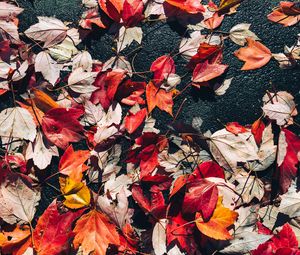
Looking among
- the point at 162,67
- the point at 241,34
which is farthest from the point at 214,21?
the point at 162,67

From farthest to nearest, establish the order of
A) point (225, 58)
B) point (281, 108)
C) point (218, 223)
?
point (225, 58) < point (281, 108) < point (218, 223)

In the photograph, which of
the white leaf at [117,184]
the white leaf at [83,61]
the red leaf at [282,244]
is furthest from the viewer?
the white leaf at [83,61]

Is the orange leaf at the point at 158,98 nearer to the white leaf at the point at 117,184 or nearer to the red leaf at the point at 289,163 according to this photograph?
the white leaf at the point at 117,184

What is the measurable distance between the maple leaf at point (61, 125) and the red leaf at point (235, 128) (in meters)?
0.55

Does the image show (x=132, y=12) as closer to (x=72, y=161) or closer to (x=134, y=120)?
(x=134, y=120)

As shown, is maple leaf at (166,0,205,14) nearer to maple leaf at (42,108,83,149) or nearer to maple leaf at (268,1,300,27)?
maple leaf at (268,1,300,27)

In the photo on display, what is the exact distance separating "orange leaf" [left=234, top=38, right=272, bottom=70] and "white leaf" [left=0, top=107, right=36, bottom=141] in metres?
0.83

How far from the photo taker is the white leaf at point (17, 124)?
156 centimetres

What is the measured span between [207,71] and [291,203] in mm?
569

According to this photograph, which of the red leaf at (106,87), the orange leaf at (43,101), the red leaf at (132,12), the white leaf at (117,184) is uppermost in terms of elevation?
the red leaf at (132,12)

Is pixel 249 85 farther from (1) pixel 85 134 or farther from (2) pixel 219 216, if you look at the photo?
(1) pixel 85 134

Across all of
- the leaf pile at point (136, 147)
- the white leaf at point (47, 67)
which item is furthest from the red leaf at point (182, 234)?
the white leaf at point (47, 67)

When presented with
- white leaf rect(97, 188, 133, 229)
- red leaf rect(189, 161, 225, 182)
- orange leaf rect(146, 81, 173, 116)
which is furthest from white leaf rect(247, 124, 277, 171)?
white leaf rect(97, 188, 133, 229)

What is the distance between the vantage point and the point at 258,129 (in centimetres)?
162
